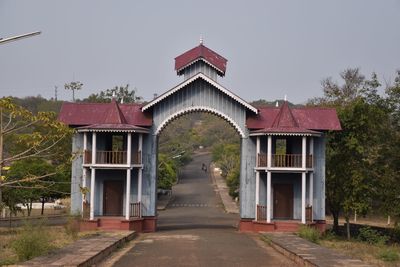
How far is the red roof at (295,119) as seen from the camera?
94.2ft

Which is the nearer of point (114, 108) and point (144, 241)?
point (144, 241)

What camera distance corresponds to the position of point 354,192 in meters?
30.2

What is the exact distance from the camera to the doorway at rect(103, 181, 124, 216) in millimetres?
29547

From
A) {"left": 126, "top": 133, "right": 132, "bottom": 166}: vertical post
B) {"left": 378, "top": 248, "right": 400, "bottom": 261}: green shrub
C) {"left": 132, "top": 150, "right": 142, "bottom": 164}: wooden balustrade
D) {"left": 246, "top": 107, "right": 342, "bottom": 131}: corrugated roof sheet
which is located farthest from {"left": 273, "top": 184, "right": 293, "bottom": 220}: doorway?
{"left": 378, "top": 248, "right": 400, "bottom": 261}: green shrub

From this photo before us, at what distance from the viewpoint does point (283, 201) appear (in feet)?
97.2

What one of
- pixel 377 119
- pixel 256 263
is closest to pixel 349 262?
pixel 256 263

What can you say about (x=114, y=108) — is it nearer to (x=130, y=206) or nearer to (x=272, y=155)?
(x=130, y=206)

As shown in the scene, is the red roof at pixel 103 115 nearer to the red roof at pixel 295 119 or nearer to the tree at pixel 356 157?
the red roof at pixel 295 119

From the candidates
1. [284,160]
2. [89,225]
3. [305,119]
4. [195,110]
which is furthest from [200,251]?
[305,119]

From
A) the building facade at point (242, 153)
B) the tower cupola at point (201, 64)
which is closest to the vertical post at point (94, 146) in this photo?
the building facade at point (242, 153)

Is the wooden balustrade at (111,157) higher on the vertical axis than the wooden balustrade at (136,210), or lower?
higher

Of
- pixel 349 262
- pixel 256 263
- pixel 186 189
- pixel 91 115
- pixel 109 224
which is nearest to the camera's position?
pixel 349 262

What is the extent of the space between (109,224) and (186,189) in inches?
1766

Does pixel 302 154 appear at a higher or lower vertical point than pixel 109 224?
higher
